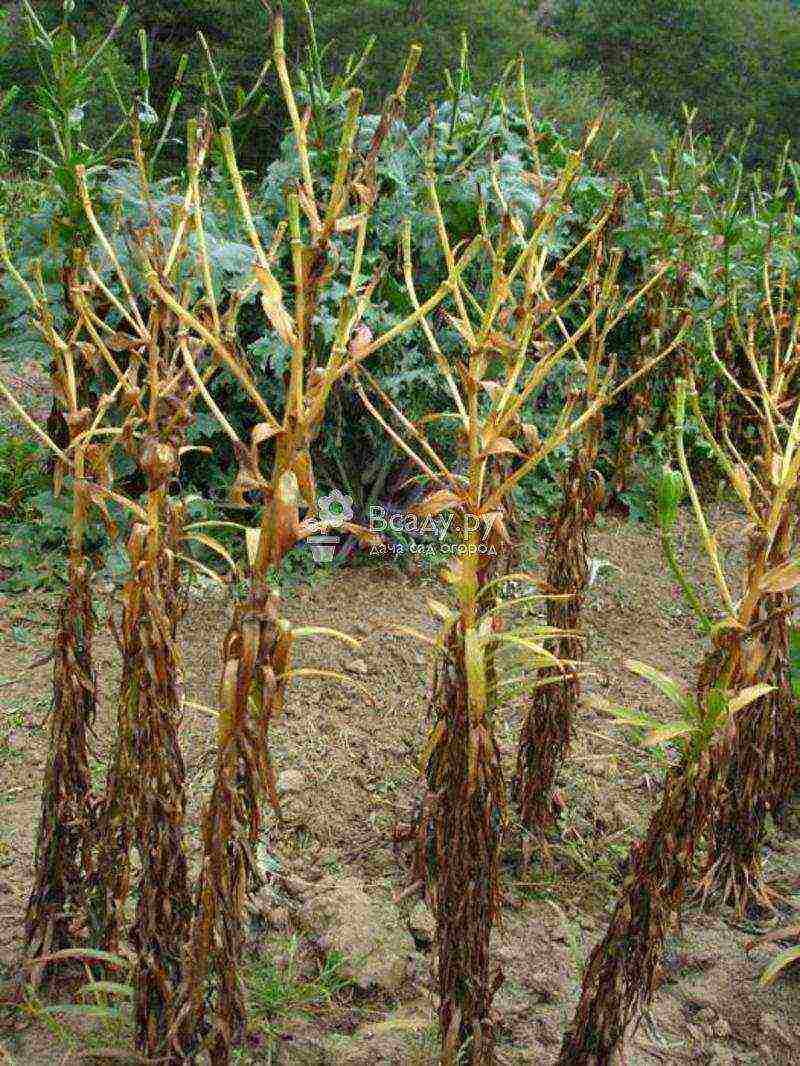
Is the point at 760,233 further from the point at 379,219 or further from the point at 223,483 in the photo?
the point at 223,483

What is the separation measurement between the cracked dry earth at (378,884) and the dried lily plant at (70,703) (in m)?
0.16

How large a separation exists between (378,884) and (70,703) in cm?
93

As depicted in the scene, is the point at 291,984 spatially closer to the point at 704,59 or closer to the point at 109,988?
the point at 109,988

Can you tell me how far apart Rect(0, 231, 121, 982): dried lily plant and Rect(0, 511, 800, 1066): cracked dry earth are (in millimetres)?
160

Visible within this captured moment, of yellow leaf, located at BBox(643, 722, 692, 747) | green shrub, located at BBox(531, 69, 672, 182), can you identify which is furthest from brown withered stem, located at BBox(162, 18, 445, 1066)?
green shrub, located at BBox(531, 69, 672, 182)

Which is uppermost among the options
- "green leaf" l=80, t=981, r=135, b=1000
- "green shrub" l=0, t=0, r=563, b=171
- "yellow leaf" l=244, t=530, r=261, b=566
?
"green shrub" l=0, t=0, r=563, b=171

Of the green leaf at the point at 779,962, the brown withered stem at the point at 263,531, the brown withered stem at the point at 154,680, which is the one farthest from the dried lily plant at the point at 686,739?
the brown withered stem at the point at 154,680

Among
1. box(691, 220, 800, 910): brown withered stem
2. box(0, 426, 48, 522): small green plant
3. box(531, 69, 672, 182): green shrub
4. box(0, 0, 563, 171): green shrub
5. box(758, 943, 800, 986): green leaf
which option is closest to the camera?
box(691, 220, 800, 910): brown withered stem

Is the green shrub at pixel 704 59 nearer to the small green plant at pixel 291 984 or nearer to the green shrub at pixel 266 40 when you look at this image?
the green shrub at pixel 266 40

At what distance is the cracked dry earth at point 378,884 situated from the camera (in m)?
1.79

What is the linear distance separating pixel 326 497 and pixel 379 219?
1041 mm

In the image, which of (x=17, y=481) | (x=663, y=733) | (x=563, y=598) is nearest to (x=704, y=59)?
(x=17, y=481)

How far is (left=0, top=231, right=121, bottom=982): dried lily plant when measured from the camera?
4.81ft

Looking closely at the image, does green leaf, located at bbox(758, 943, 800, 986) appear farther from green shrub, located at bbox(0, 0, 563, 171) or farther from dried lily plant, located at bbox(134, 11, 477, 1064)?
green shrub, located at bbox(0, 0, 563, 171)
